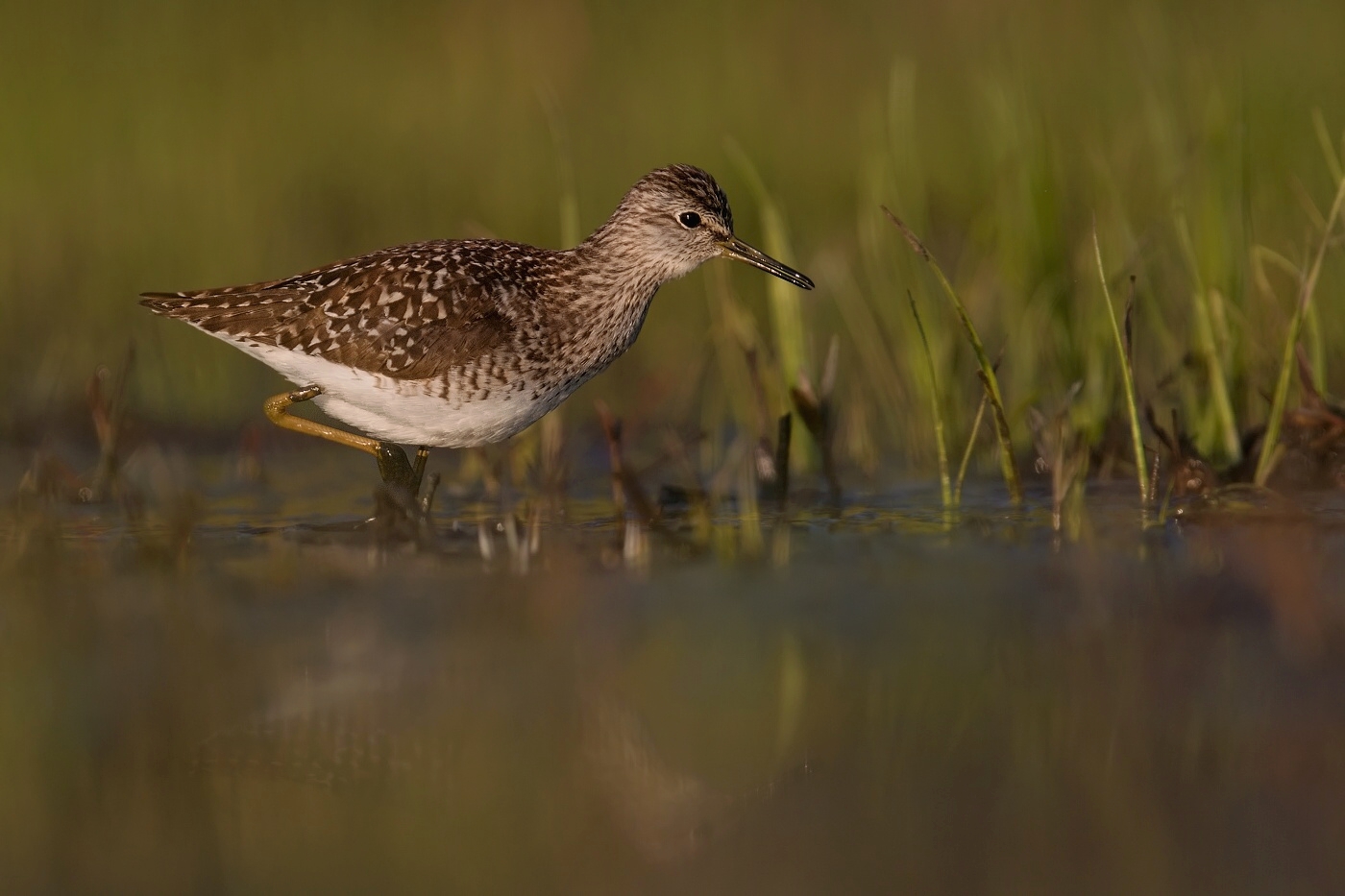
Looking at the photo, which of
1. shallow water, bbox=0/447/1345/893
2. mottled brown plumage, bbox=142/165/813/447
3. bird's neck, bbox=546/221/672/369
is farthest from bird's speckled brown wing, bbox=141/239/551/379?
shallow water, bbox=0/447/1345/893

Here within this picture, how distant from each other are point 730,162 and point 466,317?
494 centimetres

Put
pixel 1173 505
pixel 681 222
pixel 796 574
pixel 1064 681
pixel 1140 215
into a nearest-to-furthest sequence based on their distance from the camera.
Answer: pixel 1064 681 → pixel 796 574 → pixel 1173 505 → pixel 681 222 → pixel 1140 215

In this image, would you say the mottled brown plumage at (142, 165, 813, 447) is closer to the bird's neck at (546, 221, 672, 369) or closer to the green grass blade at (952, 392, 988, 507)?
the bird's neck at (546, 221, 672, 369)

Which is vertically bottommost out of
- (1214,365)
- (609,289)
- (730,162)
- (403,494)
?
(403,494)

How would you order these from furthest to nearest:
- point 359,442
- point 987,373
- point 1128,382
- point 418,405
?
point 359,442 → point 418,405 → point 987,373 → point 1128,382

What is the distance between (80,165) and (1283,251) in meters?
8.76

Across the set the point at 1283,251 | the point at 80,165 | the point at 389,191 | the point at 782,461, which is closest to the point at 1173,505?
the point at 782,461

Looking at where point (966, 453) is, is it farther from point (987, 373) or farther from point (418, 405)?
point (418, 405)

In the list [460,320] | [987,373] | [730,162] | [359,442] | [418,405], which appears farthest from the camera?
[730,162]

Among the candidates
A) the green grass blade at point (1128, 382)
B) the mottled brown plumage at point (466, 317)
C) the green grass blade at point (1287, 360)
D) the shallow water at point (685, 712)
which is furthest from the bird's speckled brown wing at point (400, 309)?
the green grass blade at point (1287, 360)

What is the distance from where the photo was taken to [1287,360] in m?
6.68

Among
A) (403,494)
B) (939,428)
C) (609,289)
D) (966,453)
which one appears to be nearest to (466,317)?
(609,289)

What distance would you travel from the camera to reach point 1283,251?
10.1 meters

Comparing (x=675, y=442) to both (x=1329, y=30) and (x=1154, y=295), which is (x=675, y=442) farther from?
(x=1329, y=30)
